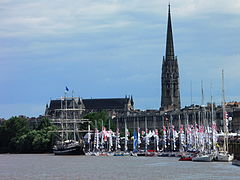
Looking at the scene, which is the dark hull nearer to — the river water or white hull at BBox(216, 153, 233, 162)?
the river water

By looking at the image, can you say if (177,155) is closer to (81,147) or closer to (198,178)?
(81,147)

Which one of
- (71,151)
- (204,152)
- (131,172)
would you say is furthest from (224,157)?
(71,151)

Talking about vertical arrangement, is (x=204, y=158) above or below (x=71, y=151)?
below

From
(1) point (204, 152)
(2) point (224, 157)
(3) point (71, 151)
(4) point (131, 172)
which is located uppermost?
→ (3) point (71, 151)

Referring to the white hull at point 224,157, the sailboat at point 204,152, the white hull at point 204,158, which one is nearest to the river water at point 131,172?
the white hull at point 224,157

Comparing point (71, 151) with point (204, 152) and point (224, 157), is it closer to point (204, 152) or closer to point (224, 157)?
point (204, 152)

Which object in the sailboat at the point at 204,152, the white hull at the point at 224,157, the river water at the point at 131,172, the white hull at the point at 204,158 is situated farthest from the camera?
the sailboat at the point at 204,152

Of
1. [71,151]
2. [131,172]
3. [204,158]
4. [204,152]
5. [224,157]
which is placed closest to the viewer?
[131,172]

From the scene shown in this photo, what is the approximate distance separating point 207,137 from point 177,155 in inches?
409

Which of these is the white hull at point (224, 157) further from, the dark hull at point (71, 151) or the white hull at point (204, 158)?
the dark hull at point (71, 151)

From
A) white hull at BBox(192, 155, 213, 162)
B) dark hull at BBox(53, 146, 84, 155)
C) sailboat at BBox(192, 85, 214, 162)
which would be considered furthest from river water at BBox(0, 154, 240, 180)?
dark hull at BBox(53, 146, 84, 155)

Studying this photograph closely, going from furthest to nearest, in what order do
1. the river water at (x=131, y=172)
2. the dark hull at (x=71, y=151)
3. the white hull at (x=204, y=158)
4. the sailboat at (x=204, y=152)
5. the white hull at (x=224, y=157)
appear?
the dark hull at (x=71, y=151) → the sailboat at (x=204, y=152) → the white hull at (x=204, y=158) → the white hull at (x=224, y=157) → the river water at (x=131, y=172)

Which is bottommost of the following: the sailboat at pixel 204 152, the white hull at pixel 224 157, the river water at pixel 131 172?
the river water at pixel 131 172

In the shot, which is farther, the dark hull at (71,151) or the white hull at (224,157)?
the dark hull at (71,151)
